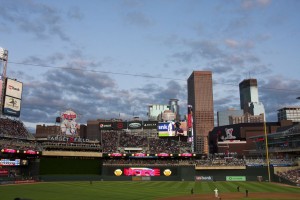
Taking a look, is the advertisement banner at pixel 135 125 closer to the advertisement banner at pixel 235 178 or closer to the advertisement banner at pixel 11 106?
the advertisement banner at pixel 235 178

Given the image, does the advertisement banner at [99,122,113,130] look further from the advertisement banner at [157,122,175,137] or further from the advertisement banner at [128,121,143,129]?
the advertisement banner at [157,122,175,137]

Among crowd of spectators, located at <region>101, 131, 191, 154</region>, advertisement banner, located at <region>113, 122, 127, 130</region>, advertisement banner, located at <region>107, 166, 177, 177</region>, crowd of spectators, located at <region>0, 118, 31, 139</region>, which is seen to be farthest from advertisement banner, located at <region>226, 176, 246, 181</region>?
crowd of spectators, located at <region>0, 118, 31, 139</region>

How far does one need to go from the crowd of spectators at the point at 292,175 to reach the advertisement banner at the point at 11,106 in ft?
190

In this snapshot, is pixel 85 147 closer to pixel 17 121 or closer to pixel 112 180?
pixel 112 180

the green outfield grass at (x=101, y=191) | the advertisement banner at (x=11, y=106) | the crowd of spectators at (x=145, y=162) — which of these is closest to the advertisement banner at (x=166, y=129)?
the crowd of spectators at (x=145, y=162)

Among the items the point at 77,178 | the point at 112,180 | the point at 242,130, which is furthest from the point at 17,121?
the point at 242,130

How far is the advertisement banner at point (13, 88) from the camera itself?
67.5 m

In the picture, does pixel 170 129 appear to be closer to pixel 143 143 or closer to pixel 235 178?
pixel 143 143

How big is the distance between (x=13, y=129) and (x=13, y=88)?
15.2 meters

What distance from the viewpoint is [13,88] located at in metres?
68.7

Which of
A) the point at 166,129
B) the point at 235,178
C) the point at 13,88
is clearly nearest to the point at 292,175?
the point at 235,178

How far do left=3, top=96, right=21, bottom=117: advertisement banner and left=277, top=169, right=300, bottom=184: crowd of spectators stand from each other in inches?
2279

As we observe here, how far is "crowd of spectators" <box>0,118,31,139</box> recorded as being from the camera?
75062mm

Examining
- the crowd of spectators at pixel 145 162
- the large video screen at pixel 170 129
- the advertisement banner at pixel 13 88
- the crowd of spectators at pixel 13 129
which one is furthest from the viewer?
the large video screen at pixel 170 129
